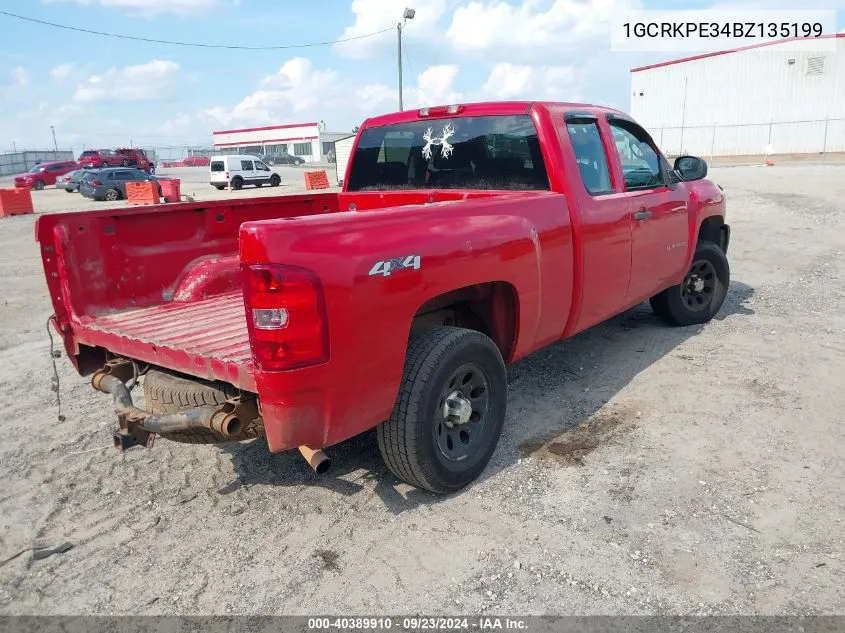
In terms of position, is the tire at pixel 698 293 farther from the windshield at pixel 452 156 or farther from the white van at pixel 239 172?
the white van at pixel 239 172

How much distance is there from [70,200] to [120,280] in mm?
28200

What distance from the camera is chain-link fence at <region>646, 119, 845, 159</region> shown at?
3544cm

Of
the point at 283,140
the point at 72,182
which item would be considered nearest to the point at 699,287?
the point at 72,182

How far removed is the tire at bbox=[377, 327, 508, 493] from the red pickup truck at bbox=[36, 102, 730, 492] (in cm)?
1

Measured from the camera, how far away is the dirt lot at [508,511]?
267 centimetres

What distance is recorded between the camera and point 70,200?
2809 centimetres

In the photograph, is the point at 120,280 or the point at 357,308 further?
the point at 120,280

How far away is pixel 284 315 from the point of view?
8.19 feet

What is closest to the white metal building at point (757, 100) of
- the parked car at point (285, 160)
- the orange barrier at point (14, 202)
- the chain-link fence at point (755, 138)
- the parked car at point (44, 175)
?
the chain-link fence at point (755, 138)

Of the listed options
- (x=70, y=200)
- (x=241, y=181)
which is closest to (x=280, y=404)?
(x=70, y=200)

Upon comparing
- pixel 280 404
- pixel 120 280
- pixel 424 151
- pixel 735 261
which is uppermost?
pixel 424 151

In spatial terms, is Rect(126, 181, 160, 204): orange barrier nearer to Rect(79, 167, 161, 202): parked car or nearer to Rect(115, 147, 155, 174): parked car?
Rect(79, 167, 161, 202): parked car

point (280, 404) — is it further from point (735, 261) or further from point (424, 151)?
point (735, 261)

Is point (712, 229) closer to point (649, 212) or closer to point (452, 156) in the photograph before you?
point (649, 212)
